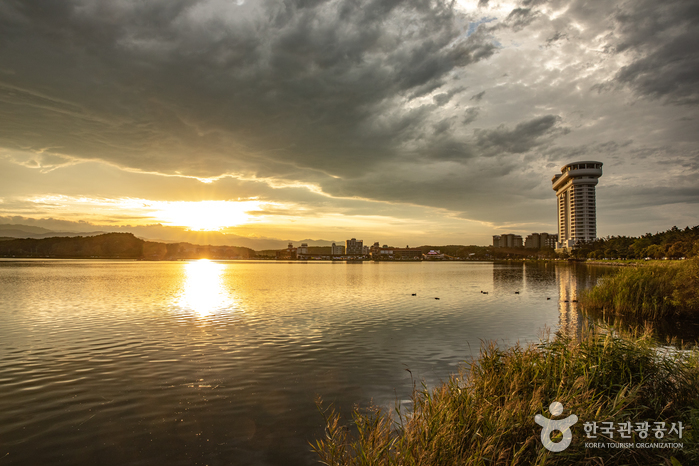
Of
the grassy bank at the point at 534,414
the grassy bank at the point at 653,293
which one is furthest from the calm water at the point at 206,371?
the grassy bank at the point at 653,293

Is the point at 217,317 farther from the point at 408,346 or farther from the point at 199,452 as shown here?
the point at 199,452

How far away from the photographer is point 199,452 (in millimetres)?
11516

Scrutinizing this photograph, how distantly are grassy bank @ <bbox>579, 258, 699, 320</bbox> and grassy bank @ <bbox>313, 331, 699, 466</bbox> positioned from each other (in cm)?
2500

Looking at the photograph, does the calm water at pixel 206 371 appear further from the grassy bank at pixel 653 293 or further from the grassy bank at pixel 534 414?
the grassy bank at pixel 653 293

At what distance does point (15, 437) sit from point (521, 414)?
15.7 meters

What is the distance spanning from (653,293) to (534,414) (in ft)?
119

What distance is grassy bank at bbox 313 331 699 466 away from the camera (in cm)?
853

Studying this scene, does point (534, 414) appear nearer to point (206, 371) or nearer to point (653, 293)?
point (206, 371)

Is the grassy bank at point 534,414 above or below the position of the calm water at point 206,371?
above

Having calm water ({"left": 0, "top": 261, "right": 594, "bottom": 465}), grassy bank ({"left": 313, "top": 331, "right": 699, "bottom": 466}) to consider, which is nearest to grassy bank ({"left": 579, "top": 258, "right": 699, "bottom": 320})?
calm water ({"left": 0, "top": 261, "right": 594, "bottom": 465})

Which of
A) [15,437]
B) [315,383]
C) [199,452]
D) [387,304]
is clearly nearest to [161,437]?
[199,452]

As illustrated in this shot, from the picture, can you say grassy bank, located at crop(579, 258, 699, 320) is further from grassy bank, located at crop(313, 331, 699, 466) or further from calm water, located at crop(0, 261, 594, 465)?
grassy bank, located at crop(313, 331, 699, 466)

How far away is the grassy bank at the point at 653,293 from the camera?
110 feet

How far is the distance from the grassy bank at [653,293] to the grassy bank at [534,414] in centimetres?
2500
